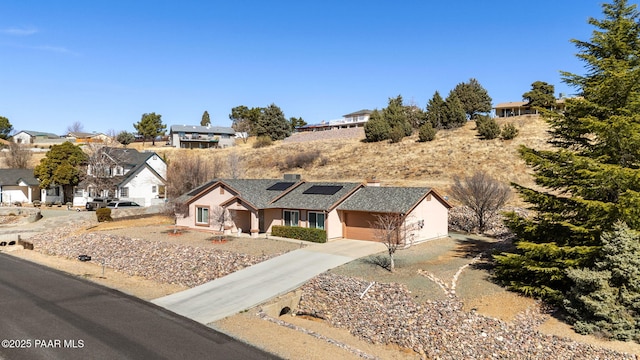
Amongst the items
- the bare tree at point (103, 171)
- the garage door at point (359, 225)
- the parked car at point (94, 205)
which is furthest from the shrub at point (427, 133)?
the parked car at point (94, 205)

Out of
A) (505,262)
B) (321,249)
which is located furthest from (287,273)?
(505,262)

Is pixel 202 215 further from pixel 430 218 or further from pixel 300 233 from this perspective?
pixel 430 218

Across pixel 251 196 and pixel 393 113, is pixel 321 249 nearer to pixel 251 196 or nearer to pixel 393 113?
pixel 251 196

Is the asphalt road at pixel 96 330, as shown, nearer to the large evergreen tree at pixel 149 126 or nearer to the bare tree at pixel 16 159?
the bare tree at pixel 16 159

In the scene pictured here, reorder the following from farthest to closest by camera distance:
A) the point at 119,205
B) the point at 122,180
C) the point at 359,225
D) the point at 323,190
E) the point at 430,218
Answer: the point at 122,180 < the point at 119,205 < the point at 323,190 < the point at 430,218 < the point at 359,225

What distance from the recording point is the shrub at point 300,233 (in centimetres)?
2895

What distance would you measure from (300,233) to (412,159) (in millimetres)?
31686

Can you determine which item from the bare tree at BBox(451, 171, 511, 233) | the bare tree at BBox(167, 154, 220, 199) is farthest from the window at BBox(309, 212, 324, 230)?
the bare tree at BBox(167, 154, 220, 199)

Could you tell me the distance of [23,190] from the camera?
196ft

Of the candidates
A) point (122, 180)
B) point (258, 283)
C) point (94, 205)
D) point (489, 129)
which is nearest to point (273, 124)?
point (122, 180)

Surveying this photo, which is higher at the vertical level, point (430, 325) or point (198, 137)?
point (198, 137)

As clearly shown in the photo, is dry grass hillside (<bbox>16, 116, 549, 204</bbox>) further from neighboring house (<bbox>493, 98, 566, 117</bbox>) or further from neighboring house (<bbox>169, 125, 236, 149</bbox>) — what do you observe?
neighboring house (<bbox>169, 125, 236, 149</bbox>)

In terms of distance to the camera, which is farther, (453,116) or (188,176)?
(453,116)

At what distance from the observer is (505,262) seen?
61.2ft
